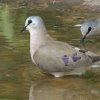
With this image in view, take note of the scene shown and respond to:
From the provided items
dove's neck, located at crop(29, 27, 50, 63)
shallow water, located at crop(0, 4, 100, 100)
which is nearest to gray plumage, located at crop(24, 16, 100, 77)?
dove's neck, located at crop(29, 27, 50, 63)

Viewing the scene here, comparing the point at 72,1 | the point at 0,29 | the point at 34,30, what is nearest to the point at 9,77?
the point at 34,30

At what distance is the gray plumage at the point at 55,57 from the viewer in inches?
311

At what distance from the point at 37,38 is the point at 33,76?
535 mm

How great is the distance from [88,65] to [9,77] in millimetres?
1099

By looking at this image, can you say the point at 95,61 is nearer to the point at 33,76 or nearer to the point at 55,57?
the point at 55,57

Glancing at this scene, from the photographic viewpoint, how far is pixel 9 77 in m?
8.02

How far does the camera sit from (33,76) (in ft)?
26.8

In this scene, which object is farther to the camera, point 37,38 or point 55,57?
point 37,38

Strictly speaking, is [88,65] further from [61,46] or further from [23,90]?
[23,90]

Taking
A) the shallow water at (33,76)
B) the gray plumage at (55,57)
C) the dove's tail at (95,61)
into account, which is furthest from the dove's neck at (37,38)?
the dove's tail at (95,61)

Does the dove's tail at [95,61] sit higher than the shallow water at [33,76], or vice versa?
the dove's tail at [95,61]

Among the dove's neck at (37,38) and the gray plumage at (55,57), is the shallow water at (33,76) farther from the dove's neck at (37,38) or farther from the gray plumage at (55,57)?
the dove's neck at (37,38)

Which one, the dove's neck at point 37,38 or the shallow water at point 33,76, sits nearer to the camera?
the shallow water at point 33,76

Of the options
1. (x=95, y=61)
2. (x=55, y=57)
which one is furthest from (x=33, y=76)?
(x=95, y=61)
